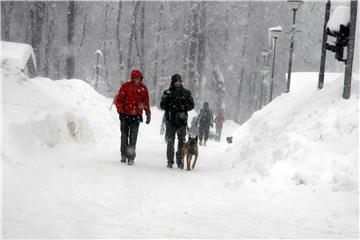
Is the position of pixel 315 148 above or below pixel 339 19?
below

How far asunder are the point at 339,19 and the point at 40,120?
245 inches

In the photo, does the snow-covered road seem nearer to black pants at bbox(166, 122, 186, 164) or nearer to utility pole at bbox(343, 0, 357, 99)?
black pants at bbox(166, 122, 186, 164)

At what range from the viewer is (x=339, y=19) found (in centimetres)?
895

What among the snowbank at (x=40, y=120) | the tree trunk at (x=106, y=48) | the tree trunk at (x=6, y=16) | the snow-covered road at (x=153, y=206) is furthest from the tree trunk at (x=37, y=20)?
the snow-covered road at (x=153, y=206)

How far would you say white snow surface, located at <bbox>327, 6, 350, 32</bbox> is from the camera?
350 inches

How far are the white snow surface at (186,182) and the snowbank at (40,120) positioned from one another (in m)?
0.03

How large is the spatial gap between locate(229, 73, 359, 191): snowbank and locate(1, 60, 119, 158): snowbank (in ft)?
13.0

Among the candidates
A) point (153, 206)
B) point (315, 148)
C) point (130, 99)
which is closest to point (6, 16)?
point (130, 99)

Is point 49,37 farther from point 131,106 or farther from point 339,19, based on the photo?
point 339,19

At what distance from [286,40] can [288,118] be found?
111 feet

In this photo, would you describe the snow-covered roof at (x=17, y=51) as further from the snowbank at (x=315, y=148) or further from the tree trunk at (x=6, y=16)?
the snowbank at (x=315, y=148)

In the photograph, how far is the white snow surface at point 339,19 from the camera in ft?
29.2

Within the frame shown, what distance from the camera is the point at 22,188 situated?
598 centimetres

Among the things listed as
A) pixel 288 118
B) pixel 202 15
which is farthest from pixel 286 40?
pixel 288 118
